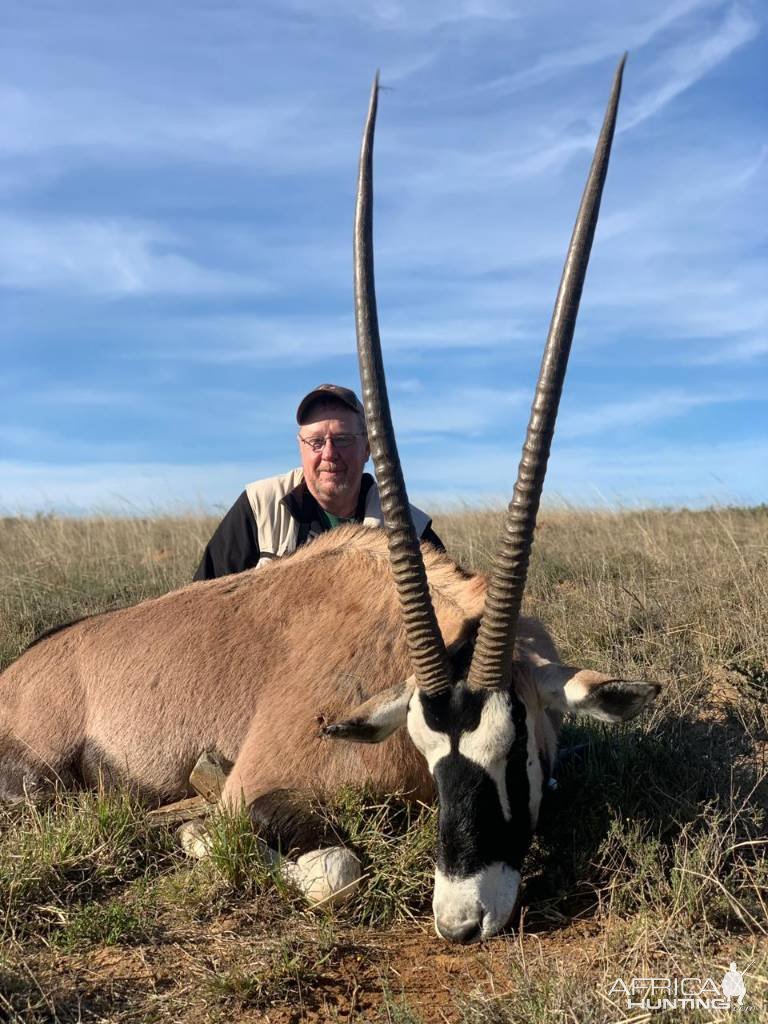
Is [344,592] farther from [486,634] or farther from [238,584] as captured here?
[486,634]

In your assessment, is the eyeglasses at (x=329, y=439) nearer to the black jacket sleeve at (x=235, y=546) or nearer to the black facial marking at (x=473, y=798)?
the black jacket sleeve at (x=235, y=546)

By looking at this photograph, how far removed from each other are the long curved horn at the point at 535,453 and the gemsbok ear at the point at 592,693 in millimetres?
311

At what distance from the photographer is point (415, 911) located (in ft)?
11.7

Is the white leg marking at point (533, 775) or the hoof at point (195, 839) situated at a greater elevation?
the white leg marking at point (533, 775)

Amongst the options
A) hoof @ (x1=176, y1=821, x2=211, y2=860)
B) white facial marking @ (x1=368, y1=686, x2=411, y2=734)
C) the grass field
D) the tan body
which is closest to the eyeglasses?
the tan body

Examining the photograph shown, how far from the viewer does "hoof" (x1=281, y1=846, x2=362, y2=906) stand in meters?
3.56

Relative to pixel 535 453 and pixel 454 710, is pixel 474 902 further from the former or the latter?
pixel 535 453

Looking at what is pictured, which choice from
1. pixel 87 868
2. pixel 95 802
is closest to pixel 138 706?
pixel 95 802

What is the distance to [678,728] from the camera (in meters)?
5.07

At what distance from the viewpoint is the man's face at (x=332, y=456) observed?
20.1 ft

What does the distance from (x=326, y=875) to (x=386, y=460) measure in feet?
5.11

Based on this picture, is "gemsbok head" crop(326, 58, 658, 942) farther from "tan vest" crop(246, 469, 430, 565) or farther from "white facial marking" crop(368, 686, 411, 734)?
"tan vest" crop(246, 469, 430, 565)
